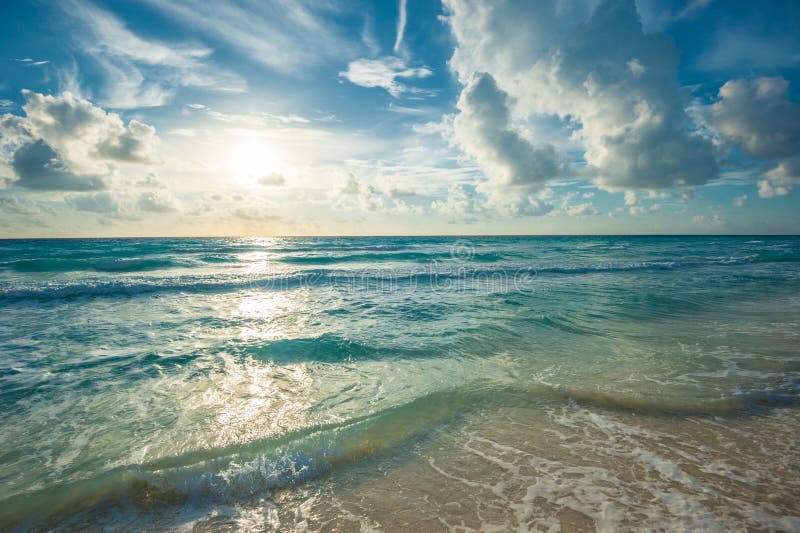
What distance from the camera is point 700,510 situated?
3.00m

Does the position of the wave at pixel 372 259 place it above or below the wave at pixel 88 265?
above

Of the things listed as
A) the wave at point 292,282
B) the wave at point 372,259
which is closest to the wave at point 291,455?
the wave at point 292,282

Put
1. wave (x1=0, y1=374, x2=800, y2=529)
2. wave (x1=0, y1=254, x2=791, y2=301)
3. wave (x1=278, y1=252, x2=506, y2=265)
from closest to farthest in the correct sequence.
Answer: wave (x1=0, y1=374, x2=800, y2=529), wave (x1=0, y1=254, x2=791, y2=301), wave (x1=278, y1=252, x2=506, y2=265)

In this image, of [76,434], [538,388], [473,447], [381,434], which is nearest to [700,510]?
[473,447]

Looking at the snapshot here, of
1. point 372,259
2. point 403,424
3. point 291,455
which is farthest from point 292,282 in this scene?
point 291,455

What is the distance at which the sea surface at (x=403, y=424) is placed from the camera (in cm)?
312

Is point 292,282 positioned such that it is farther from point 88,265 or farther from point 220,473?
point 88,265

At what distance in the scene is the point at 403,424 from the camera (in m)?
4.50

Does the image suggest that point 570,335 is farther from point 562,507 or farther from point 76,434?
point 76,434

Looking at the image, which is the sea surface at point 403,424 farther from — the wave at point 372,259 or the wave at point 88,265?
the wave at point 372,259

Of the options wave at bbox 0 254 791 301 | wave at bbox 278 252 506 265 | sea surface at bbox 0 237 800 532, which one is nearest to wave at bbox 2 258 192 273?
wave at bbox 0 254 791 301

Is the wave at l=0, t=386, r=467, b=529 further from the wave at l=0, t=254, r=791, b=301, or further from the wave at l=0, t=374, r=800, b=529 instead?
the wave at l=0, t=254, r=791, b=301

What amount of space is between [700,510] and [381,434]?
3.14m

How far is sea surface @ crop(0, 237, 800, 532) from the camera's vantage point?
123 inches
